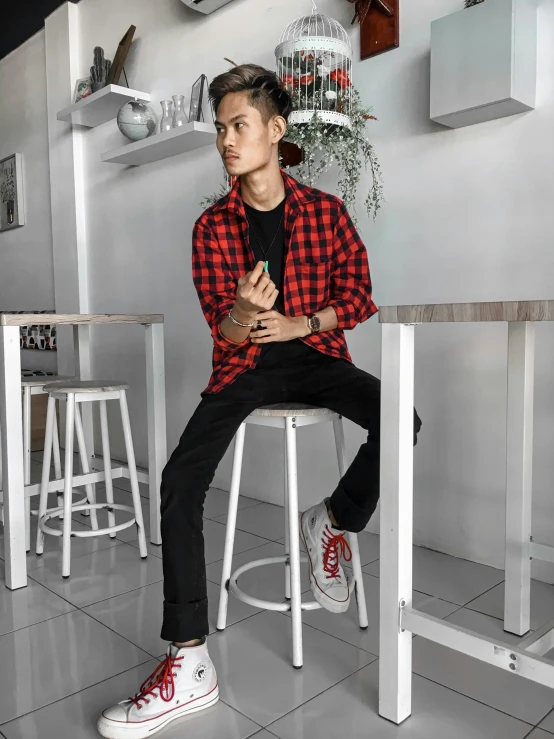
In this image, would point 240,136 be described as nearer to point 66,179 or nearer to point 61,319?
point 61,319

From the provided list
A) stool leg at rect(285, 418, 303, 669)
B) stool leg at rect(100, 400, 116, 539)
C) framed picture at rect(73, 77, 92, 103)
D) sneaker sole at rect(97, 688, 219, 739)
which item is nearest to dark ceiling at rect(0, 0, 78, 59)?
framed picture at rect(73, 77, 92, 103)

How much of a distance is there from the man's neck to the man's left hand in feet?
1.21

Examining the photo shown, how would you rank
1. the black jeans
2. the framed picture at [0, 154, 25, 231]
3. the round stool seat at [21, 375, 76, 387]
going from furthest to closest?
the framed picture at [0, 154, 25, 231], the round stool seat at [21, 375, 76, 387], the black jeans

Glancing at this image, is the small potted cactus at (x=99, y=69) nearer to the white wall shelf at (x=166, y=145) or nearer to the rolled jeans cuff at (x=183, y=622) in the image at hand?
the white wall shelf at (x=166, y=145)

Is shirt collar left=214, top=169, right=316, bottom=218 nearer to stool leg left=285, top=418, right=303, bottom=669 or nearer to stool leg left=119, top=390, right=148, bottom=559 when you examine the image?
stool leg left=285, top=418, right=303, bottom=669

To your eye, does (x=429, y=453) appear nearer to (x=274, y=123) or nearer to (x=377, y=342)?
(x=377, y=342)

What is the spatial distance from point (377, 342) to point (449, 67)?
948 millimetres

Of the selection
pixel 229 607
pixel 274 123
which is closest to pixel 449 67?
pixel 274 123

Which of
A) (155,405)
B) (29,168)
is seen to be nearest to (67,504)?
(155,405)

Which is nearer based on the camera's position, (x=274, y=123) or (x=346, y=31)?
(x=274, y=123)

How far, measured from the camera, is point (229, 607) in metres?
1.89

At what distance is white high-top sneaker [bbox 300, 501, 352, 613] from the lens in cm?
158

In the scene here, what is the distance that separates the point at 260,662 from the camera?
158 centimetres

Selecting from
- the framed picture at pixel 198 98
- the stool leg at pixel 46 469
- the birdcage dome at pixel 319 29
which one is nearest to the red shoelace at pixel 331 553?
the stool leg at pixel 46 469
